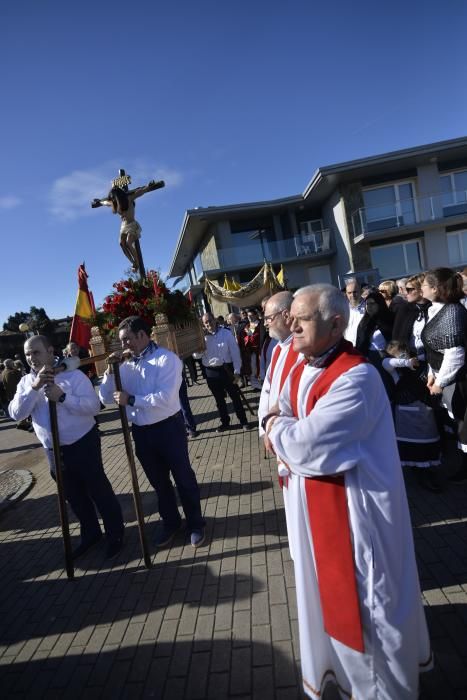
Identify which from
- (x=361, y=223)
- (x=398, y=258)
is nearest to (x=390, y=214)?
(x=361, y=223)

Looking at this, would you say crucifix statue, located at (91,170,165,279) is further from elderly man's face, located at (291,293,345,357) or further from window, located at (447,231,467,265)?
window, located at (447,231,467,265)

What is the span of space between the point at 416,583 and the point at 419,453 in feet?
7.91

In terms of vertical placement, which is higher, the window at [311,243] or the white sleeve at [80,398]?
the window at [311,243]

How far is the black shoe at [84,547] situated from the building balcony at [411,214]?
20853 millimetres

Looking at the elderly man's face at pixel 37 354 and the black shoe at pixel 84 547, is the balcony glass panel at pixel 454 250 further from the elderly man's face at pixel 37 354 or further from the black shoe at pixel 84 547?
the elderly man's face at pixel 37 354

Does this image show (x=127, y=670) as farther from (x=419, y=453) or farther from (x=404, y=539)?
(x=419, y=453)

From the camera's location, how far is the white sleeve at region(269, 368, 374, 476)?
1.67m

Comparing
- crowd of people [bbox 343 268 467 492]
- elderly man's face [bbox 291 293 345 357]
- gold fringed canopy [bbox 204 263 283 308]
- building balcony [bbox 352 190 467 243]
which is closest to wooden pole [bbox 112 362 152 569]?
elderly man's face [bbox 291 293 345 357]

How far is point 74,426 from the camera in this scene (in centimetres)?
364

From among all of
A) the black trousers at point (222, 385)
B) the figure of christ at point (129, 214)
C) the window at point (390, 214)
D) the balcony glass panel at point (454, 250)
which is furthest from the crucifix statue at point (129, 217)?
the balcony glass panel at point (454, 250)

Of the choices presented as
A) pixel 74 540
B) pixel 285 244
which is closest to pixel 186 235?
pixel 285 244

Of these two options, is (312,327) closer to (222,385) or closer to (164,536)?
(164,536)

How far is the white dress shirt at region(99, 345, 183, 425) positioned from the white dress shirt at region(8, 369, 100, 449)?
18 centimetres

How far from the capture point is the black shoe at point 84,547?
155 inches
